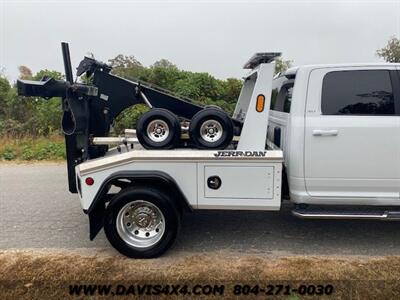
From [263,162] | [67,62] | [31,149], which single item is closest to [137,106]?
[31,149]

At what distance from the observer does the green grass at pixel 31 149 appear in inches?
422

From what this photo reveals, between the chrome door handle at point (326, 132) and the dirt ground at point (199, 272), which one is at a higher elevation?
the chrome door handle at point (326, 132)

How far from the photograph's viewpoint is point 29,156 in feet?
35.1

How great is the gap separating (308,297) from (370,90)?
89.5 inches

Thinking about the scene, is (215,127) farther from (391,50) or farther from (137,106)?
(391,50)

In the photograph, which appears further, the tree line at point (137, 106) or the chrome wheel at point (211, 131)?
the tree line at point (137, 106)

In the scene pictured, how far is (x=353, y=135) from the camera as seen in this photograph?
4.21 meters

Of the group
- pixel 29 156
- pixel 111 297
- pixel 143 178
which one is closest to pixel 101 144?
pixel 143 178

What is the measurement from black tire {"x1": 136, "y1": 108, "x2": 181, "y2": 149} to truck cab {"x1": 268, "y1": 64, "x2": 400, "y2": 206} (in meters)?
1.25

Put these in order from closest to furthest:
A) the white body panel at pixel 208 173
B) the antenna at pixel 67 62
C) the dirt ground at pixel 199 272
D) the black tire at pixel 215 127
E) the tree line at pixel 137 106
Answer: the dirt ground at pixel 199 272 < the white body panel at pixel 208 173 < the black tire at pixel 215 127 < the antenna at pixel 67 62 < the tree line at pixel 137 106

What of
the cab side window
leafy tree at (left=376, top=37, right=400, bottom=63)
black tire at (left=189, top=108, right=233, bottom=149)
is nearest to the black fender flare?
black tire at (left=189, top=108, right=233, bottom=149)

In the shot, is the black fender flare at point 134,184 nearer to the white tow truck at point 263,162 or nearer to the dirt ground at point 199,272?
the white tow truck at point 263,162

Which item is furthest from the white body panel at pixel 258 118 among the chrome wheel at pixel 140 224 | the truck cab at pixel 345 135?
the chrome wheel at pixel 140 224

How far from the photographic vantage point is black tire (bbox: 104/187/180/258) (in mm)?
4230
